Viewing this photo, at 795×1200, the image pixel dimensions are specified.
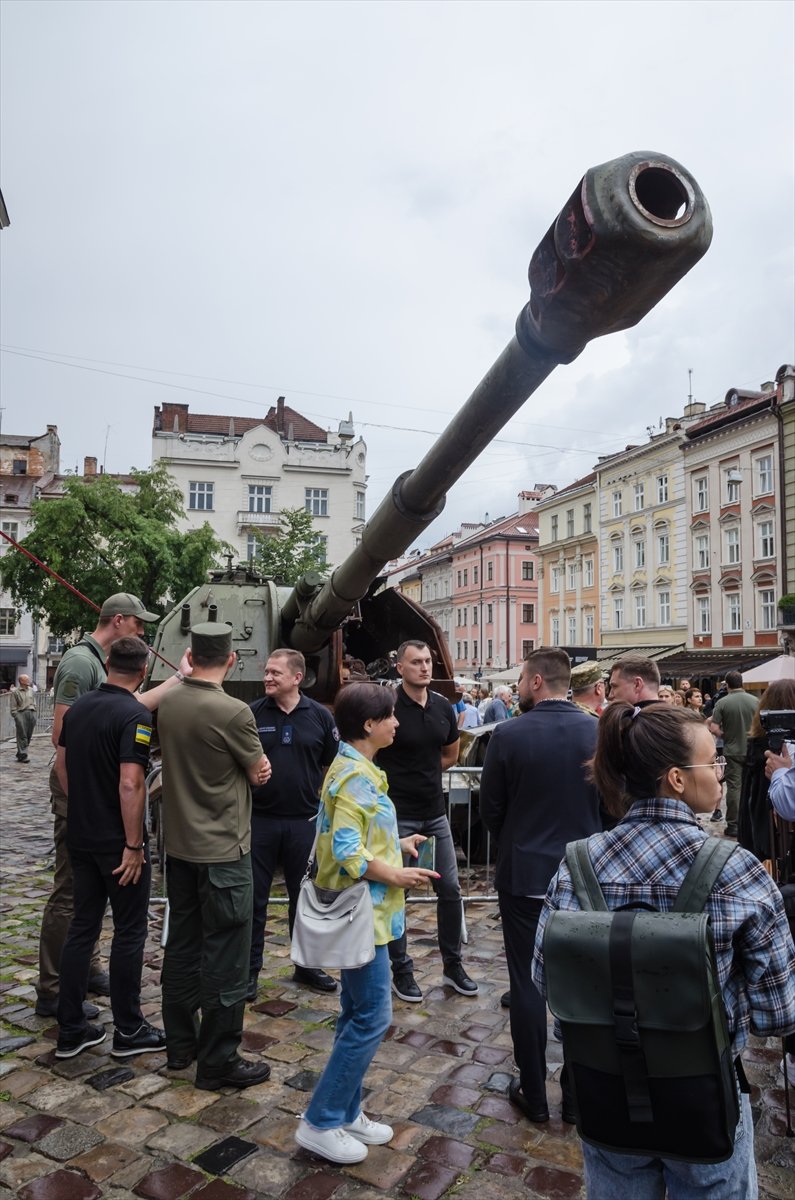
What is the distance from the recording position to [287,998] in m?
5.40

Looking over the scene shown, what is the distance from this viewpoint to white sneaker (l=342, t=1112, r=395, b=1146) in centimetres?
367

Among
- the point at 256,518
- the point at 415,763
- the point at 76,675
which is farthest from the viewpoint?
the point at 256,518

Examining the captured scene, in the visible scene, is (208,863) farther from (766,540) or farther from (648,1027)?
(766,540)

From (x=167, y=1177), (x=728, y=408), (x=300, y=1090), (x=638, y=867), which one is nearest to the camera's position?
(x=638, y=867)

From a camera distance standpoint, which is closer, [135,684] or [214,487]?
[135,684]

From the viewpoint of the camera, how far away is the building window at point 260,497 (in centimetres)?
5059

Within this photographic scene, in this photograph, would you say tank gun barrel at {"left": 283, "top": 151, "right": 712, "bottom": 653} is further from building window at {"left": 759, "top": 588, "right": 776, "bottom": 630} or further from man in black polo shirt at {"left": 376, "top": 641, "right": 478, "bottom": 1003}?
building window at {"left": 759, "top": 588, "right": 776, "bottom": 630}

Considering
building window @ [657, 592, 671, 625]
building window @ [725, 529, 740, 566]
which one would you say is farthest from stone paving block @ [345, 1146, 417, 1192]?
building window @ [657, 592, 671, 625]

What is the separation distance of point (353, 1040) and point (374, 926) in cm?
44

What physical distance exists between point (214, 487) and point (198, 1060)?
47514 mm

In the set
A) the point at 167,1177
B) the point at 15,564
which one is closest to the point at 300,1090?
the point at 167,1177

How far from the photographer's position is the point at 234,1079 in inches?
164

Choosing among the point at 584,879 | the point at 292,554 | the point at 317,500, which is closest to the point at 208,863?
the point at 584,879

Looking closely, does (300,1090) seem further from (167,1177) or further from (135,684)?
(135,684)
